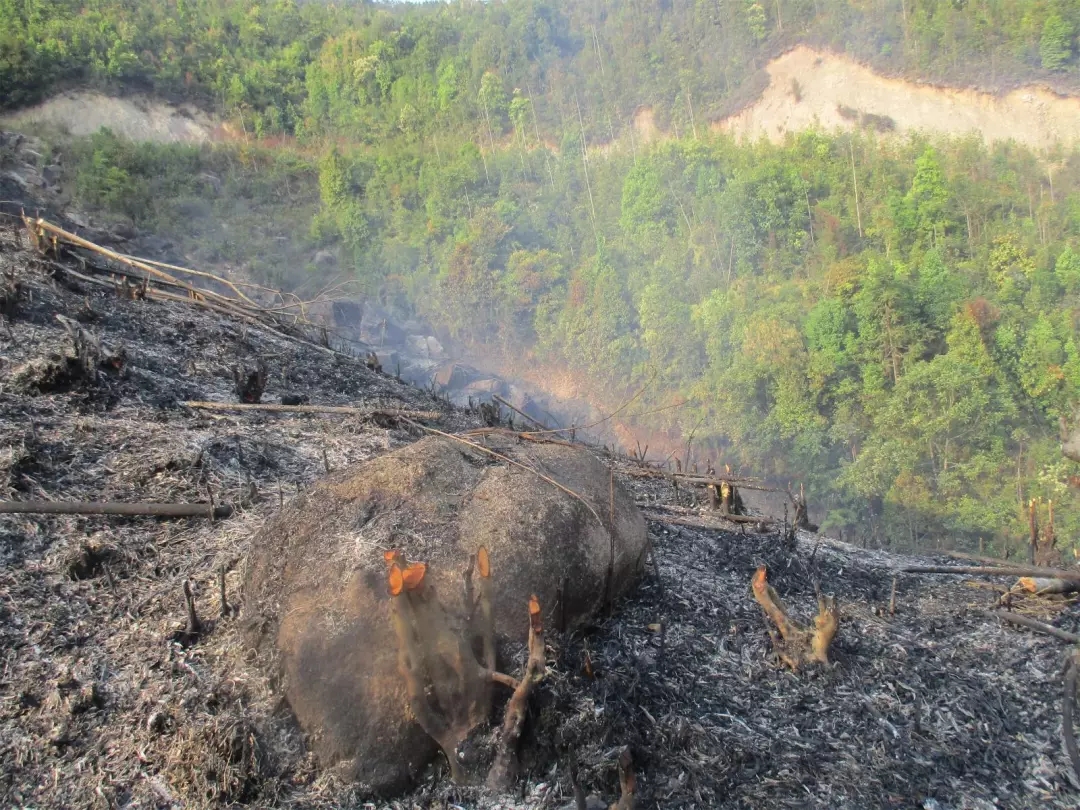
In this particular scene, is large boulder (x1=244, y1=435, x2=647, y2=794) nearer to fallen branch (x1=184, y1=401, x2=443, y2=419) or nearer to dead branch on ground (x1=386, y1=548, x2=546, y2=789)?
dead branch on ground (x1=386, y1=548, x2=546, y2=789)

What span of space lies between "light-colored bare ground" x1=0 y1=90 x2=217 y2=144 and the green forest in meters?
0.59

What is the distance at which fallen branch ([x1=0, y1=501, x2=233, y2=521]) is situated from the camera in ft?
Result: 11.0

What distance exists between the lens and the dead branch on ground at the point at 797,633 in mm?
3176

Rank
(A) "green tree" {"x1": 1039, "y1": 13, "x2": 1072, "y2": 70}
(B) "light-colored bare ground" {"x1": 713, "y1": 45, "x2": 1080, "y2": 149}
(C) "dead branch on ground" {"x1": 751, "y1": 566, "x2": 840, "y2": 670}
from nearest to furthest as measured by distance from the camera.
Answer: (C) "dead branch on ground" {"x1": 751, "y1": 566, "x2": 840, "y2": 670} < (A) "green tree" {"x1": 1039, "y1": 13, "x2": 1072, "y2": 70} < (B) "light-colored bare ground" {"x1": 713, "y1": 45, "x2": 1080, "y2": 149}

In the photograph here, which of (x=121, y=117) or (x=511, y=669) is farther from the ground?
(x=121, y=117)

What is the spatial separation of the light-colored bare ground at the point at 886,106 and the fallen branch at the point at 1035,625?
96.7 ft

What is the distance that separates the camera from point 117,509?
139 inches

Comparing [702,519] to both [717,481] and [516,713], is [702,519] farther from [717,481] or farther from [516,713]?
[516,713]

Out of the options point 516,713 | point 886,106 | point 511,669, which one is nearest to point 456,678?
point 516,713

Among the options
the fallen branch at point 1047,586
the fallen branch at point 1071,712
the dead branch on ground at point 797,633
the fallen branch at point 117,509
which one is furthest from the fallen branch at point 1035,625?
the fallen branch at point 117,509

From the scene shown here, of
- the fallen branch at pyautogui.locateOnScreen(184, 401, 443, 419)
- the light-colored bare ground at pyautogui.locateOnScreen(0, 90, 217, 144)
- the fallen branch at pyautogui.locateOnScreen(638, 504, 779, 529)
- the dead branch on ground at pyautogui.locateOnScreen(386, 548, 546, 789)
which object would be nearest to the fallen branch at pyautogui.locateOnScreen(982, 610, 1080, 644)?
the fallen branch at pyautogui.locateOnScreen(638, 504, 779, 529)

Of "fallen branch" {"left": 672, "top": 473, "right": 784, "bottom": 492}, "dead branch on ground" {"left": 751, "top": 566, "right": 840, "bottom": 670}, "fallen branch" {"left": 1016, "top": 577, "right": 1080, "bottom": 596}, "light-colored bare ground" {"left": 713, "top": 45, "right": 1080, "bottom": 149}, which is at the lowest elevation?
"fallen branch" {"left": 1016, "top": 577, "right": 1080, "bottom": 596}

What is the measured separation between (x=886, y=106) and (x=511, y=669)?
117ft

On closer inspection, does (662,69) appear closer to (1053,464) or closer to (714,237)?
(714,237)
